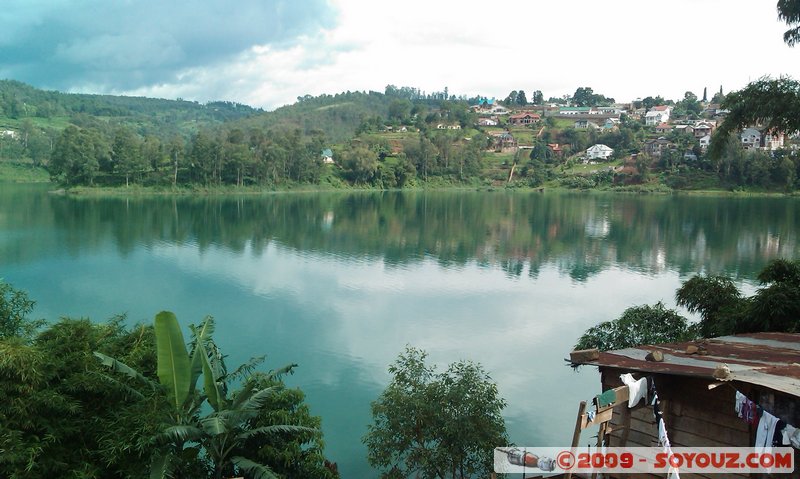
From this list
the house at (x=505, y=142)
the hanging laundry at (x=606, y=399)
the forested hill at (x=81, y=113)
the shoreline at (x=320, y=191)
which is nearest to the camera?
the hanging laundry at (x=606, y=399)

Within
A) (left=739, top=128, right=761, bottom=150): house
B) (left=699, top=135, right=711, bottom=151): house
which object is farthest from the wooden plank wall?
(left=699, top=135, right=711, bottom=151): house

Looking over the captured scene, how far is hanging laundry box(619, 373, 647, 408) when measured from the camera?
5.66m

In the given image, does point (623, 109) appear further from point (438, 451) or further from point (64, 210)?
point (438, 451)

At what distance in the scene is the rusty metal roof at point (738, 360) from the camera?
5590mm

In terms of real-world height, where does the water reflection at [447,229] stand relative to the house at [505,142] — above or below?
below

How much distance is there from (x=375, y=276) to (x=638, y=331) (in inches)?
594

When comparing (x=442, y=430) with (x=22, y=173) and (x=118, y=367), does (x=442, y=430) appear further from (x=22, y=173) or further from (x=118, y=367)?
(x=22, y=173)

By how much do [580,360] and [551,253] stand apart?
2811 cm

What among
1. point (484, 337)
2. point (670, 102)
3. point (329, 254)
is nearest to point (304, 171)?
point (329, 254)

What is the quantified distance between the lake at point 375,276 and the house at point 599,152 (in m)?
39.0

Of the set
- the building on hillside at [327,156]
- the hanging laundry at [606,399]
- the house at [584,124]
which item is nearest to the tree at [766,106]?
the hanging laundry at [606,399]

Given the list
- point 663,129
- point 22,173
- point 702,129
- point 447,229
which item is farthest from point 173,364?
point 663,129

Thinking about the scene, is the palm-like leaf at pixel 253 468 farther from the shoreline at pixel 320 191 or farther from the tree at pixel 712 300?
the shoreline at pixel 320 191

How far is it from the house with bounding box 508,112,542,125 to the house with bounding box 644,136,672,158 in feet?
96.9
